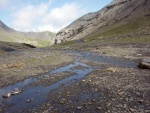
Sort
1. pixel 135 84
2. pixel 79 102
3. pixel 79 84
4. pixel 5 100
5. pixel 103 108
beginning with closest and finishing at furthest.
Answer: pixel 103 108, pixel 79 102, pixel 5 100, pixel 135 84, pixel 79 84

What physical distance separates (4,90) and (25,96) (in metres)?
3.92

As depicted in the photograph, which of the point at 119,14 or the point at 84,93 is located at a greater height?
the point at 119,14

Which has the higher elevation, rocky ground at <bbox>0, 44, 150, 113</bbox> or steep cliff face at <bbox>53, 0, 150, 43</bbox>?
steep cliff face at <bbox>53, 0, 150, 43</bbox>

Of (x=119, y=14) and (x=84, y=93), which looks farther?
(x=119, y=14)

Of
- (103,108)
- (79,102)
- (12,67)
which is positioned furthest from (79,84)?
(12,67)

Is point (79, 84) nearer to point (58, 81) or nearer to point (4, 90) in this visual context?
point (58, 81)

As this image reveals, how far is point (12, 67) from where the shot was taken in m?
37.4

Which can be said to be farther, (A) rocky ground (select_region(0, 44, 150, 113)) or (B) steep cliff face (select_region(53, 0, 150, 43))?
(B) steep cliff face (select_region(53, 0, 150, 43))

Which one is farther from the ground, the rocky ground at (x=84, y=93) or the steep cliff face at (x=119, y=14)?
the steep cliff face at (x=119, y=14)

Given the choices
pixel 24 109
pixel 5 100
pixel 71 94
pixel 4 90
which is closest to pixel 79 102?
pixel 71 94

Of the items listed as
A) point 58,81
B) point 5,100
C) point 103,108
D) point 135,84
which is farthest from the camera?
point 58,81

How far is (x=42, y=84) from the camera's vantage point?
25.8 m

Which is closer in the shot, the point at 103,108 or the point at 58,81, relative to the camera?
the point at 103,108

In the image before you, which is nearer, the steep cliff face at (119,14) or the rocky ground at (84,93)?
the rocky ground at (84,93)
